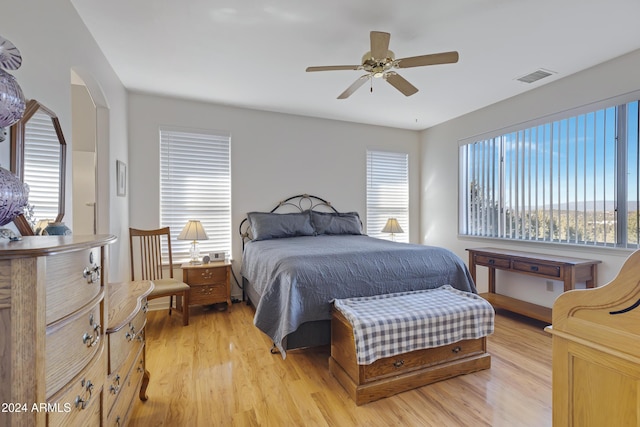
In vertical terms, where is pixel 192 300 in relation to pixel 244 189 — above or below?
below

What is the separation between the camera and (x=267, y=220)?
393cm

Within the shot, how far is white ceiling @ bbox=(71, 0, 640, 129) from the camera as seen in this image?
83.0 inches

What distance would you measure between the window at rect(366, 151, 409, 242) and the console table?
163 cm

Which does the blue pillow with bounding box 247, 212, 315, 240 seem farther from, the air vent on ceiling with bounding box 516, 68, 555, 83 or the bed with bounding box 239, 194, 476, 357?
the air vent on ceiling with bounding box 516, 68, 555, 83

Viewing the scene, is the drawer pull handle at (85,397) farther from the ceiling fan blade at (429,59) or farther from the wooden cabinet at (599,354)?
the ceiling fan blade at (429,59)

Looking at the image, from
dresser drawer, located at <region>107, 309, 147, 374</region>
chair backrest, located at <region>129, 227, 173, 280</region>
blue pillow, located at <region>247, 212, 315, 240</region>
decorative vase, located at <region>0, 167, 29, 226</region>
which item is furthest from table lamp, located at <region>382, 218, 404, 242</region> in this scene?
decorative vase, located at <region>0, 167, 29, 226</region>

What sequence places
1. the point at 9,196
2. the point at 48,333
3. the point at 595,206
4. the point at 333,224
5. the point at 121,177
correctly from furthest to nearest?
the point at 333,224
the point at 121,177
the point at 595,206
the point at 9,196
the point at 48,333

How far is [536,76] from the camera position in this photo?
314 centimetres

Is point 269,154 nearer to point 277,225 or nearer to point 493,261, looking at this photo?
point 277,225

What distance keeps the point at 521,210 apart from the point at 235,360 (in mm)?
3684

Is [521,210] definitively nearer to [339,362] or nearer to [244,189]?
[339,362]

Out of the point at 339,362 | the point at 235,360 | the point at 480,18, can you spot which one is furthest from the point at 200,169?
the point at 480,18

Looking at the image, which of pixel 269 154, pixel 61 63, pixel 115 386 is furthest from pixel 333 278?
pixel 269 154

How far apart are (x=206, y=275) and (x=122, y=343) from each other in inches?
87.7
